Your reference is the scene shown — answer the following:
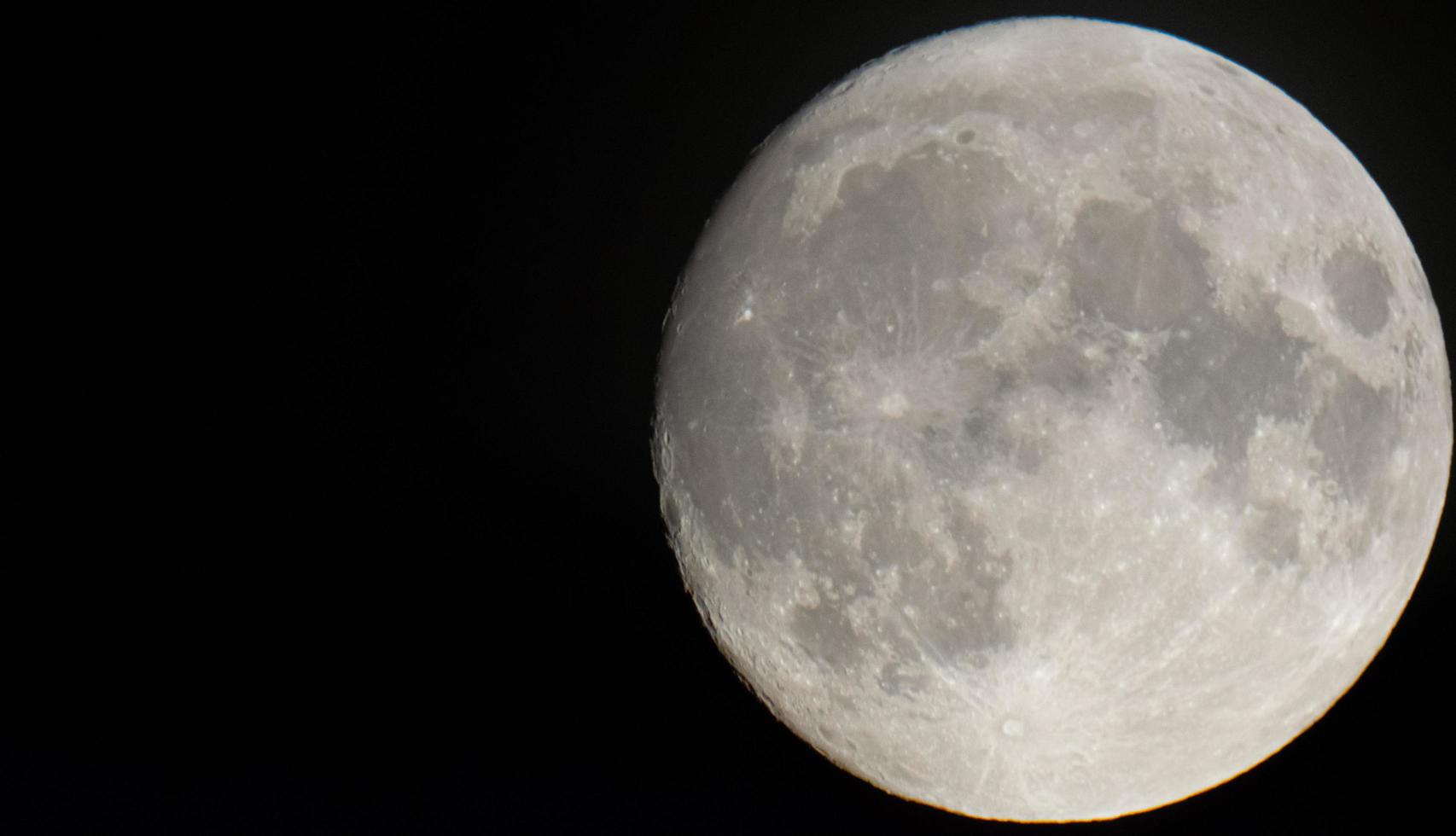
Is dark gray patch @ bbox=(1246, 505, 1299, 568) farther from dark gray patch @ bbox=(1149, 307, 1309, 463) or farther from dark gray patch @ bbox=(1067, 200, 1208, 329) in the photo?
dark gray patch @ bbox=(1067, 200, 1208, 329)

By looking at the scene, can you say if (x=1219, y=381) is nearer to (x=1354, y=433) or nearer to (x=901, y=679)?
(x=1354, y=433)

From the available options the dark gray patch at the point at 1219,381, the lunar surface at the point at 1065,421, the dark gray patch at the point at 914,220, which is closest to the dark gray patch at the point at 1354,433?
the lunar surface at the point at 1065,421

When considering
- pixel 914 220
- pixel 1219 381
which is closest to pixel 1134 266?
pixel 1219 381

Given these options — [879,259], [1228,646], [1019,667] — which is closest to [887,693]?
[1019,667]

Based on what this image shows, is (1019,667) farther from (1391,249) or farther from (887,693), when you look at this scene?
(1391,249)

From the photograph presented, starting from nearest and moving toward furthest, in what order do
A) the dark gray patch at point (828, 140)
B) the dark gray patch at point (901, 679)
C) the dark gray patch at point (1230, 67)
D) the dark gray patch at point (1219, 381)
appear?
1. the dark gray patch at point (1219, 381)
2. the dark gray patch at point (901, 679)
3. the dark gray patch at point (828, 140)
4. the dark gray patch at point (1230, 67)

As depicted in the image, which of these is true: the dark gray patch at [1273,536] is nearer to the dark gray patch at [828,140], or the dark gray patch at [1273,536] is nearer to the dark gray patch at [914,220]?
the dark gray patch at [914,220]
